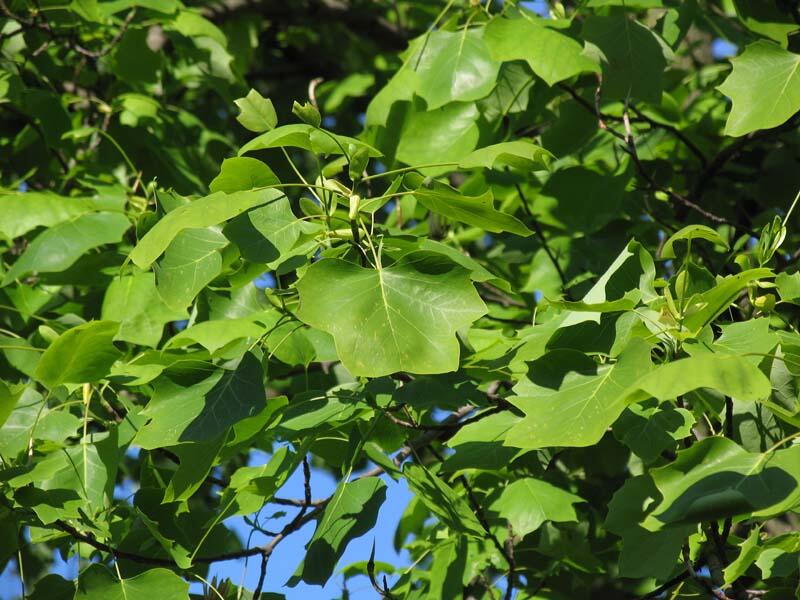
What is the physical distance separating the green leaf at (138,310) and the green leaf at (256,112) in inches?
33.3

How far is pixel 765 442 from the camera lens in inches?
63.0

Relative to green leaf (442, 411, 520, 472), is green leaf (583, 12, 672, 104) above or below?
above

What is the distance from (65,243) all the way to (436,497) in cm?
110

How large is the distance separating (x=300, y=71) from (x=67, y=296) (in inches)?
81.7

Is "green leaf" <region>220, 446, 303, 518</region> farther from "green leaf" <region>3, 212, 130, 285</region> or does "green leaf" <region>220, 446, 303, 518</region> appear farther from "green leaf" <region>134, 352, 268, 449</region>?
"green leaf" <region>3, 212, 130, 285</region>

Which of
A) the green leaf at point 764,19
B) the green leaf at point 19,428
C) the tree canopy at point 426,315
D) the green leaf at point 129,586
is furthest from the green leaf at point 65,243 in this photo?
the green leaf at point 764,19

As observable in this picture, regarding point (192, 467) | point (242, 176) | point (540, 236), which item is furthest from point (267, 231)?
point (540, 236)

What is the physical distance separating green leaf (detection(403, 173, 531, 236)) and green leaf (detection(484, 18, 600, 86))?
2.56 feet

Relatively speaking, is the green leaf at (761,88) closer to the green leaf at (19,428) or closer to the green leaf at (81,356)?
the green leaf at (81,356)

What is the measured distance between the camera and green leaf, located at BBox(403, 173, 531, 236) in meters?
1.49

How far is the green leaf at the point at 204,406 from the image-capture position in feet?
4.94

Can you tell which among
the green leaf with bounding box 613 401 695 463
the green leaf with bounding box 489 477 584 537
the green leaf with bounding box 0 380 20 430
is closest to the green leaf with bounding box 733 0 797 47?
the green leaf with bounding box 489 477 584 537

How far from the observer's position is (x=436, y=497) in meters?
1.78

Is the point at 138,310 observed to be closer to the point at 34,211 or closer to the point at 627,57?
the point at 34,211
